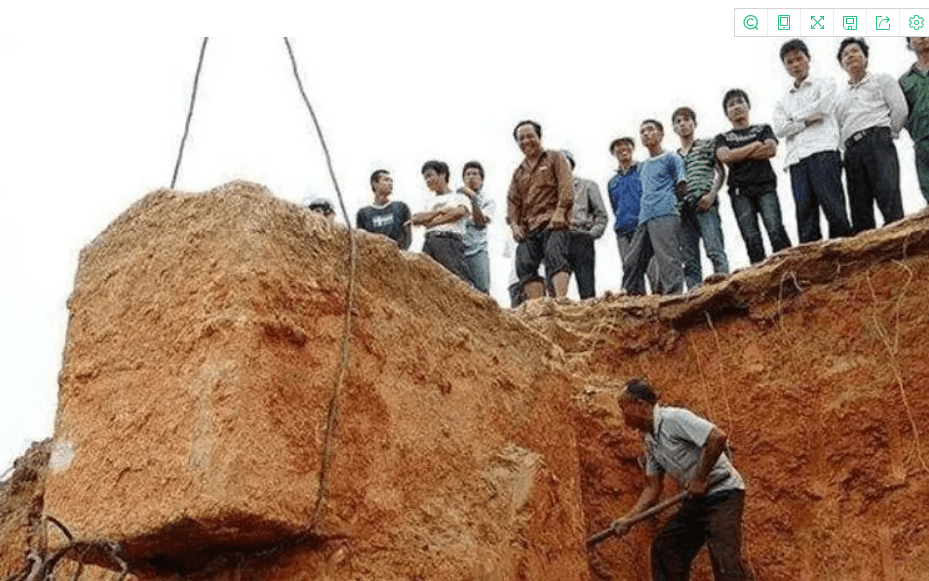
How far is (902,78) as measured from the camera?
679cm

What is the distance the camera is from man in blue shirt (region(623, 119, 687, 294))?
721 cm

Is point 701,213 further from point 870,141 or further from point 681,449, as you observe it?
point 681,449

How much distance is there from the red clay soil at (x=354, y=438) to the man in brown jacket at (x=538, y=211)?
189cm

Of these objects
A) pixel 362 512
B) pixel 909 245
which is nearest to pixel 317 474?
pixel 362 512

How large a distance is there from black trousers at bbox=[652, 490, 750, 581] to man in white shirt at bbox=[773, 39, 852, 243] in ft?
7.17

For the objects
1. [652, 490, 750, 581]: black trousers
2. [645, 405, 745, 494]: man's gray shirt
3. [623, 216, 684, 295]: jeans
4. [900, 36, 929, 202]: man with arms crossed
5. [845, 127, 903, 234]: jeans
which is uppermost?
[900, 36, 929, 202]: man with arms crossed

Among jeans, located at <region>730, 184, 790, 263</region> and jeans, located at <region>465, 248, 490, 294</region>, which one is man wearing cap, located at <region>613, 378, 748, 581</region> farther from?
jeans, located at <region>465, 248, 490, 294</region>

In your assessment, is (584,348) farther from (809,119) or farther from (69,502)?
(69,502)

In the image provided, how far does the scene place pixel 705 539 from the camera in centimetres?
539

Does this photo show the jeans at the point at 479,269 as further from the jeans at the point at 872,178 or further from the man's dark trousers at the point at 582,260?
the jeans at the point at 872,178

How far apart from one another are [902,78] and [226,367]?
16.7 feet

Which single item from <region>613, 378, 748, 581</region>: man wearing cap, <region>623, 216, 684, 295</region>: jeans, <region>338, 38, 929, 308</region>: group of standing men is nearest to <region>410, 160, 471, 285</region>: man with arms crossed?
<region>338, 38, 929, 308</region>: group of standing men

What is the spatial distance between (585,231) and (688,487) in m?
2.69

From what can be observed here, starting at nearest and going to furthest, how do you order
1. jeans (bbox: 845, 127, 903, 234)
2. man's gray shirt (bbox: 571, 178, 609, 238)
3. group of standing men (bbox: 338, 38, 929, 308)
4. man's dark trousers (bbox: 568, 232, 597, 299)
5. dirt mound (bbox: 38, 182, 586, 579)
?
dirt mound (bbox: 38, 182, 586, 579)
jeans (bbox: 845, 127, 903, 234)
group of standing men (bbox: 338, 38, 929, 308)
man's dark trousers (bbox: 568, 232, 597, 299)
man's gray shirt (bbox: 571, 178, 609, 238)
